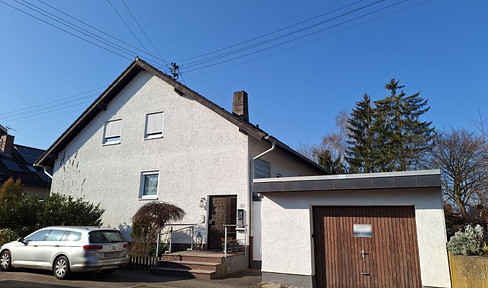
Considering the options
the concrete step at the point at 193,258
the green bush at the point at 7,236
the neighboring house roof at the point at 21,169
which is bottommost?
the concrete step at the point at 193,258

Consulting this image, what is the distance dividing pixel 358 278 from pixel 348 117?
91.8ft

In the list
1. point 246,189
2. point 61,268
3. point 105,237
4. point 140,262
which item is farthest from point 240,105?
point 61,268

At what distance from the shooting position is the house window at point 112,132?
16.1 m

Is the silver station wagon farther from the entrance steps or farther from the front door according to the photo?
the front door

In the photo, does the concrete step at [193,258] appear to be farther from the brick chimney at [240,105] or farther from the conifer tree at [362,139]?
the conifer tree at [362,139]

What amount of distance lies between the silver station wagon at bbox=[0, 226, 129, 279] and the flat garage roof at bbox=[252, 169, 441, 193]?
4638mm

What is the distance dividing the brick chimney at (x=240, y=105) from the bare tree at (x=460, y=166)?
41.2 feet

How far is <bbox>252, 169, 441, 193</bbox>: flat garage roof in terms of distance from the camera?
7.05 m

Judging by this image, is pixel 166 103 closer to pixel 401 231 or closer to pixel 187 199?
pixel 187 199

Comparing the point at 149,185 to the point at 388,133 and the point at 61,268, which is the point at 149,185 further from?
the point at 388,133

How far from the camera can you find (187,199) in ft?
43.3

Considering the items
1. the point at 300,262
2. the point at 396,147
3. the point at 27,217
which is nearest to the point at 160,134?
the point at 27,217

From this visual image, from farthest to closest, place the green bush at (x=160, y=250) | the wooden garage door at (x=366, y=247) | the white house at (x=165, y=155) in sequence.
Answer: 1. the white house at (x=165, y=155)
2. the green bush at (x=160, y=250)
3. the wooden garage door at (x=366, y=247)

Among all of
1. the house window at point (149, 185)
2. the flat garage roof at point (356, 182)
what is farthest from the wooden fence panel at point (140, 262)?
the flat garage roof at point (356, 182)
